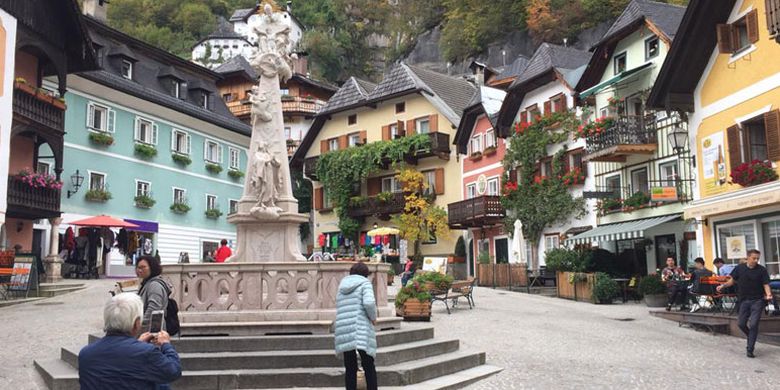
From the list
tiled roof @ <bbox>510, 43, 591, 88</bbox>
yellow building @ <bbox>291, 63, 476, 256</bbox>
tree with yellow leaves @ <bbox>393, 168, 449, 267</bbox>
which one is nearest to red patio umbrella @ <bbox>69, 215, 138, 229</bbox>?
tree with yellow leaves @ <bbox>393, 168, 449, 267</bbox>

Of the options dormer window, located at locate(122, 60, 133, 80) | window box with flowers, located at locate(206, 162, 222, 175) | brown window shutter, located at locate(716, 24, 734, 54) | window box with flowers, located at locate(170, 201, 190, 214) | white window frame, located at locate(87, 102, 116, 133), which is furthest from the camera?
window box with flowers, located at locate(206, 162, 222, 175)

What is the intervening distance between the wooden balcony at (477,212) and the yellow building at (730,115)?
14.3 meters

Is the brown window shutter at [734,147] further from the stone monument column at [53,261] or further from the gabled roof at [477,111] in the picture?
the stone monument column at [53,261]

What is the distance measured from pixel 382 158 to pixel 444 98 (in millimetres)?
5108

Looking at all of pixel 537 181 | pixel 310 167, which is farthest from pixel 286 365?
pixel 310 167

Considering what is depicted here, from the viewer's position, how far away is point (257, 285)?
34.5ft

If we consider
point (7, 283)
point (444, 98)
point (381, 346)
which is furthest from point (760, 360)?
point (444, 98)

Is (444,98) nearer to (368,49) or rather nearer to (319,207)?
(319,207)

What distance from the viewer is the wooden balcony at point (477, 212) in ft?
115

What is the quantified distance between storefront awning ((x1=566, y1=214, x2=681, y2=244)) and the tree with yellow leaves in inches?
482

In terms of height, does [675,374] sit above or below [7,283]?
below

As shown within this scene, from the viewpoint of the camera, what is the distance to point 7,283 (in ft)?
66.6

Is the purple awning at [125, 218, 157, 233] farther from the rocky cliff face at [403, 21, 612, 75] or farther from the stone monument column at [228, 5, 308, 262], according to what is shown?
the rocky cliff face at [403, 21, 612, 75]

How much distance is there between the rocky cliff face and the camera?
194ft
